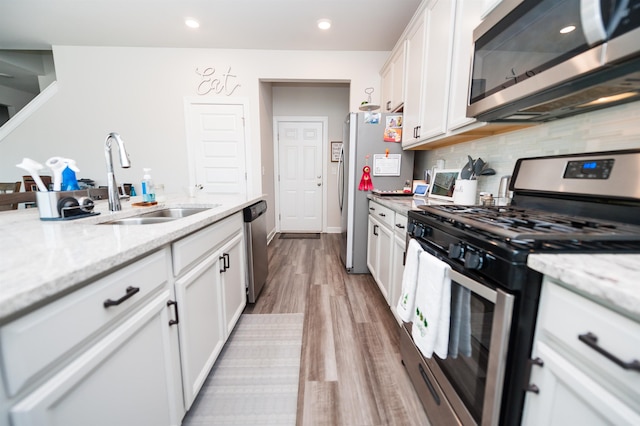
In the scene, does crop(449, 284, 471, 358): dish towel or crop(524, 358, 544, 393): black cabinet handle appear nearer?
crop(524, 358, 544, 393): black cabinet handle

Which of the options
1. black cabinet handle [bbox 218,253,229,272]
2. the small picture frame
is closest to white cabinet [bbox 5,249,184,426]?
black cabinet handle [bbox 218,253,229,272]

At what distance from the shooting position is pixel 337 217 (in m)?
4.55

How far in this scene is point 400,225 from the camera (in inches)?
63.4

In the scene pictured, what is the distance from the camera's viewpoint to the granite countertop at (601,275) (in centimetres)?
42

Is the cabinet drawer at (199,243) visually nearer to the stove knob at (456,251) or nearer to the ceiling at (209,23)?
the stove knob at (456,251)

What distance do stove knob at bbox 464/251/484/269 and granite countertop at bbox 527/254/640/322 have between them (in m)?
0.13

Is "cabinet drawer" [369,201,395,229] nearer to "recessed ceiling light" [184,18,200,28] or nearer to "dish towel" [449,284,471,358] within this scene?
"dish towel" [449,284,471,358]

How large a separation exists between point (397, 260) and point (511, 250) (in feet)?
3.52

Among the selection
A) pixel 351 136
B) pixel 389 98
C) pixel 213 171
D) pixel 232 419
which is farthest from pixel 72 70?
pixel 232 419

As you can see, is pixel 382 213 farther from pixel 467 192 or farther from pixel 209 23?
pixel 209 23

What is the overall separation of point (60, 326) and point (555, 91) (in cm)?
158

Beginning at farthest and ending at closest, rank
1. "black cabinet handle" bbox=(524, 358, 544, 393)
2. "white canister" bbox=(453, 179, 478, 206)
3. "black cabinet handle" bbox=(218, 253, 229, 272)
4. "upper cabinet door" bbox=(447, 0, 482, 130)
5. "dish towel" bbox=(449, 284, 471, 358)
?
"white canister" bbox=(453, 179, 478, 206)
"black cabinet handle" bbox=(218, 253, 229, 272)
"upper cabinet door" bbox=(447, 0, 482, 130)
"dish towel" bbox=(449, 284, 471, 358)
"black cabinet handle" bbox=(524, 358, 544, 393)

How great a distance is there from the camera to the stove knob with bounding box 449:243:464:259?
82cm

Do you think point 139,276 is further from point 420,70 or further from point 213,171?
point 213,171
